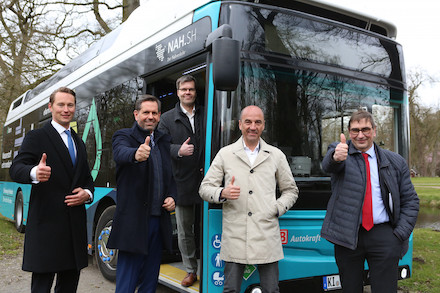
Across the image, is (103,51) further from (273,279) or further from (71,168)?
(273,279)

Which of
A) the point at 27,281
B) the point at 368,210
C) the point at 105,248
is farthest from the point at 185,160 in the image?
the point at 27,281

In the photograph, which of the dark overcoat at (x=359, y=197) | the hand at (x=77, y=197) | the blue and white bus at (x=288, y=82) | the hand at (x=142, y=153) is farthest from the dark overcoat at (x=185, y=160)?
the dark overcoat at (x=359, y=197)

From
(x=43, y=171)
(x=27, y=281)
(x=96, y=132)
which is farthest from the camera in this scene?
(x=96, y=132)

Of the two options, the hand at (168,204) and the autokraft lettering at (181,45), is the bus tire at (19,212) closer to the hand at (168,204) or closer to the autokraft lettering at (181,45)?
the autokraft lettering at (181,45)

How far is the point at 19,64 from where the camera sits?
1527cm

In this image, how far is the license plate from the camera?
3.55m

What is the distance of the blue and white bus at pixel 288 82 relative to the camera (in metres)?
3.32

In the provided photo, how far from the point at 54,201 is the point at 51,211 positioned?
0.23 ft

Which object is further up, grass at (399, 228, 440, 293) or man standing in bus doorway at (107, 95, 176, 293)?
man standing in bus doorway at (107, 95, 176, 293)

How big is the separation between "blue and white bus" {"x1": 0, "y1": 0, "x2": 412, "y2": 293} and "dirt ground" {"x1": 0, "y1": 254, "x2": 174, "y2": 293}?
307 millimetres

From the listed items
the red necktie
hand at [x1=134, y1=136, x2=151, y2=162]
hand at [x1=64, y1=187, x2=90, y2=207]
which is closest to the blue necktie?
hand at [x1=64, y1=187, x2=90, y2=207]

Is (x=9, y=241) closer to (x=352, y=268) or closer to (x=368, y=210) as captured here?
(x=352, y=268)

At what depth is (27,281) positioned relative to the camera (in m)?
5.33

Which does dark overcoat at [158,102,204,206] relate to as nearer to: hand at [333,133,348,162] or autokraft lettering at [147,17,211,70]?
autokraft lettering at [147,17,211,70]
